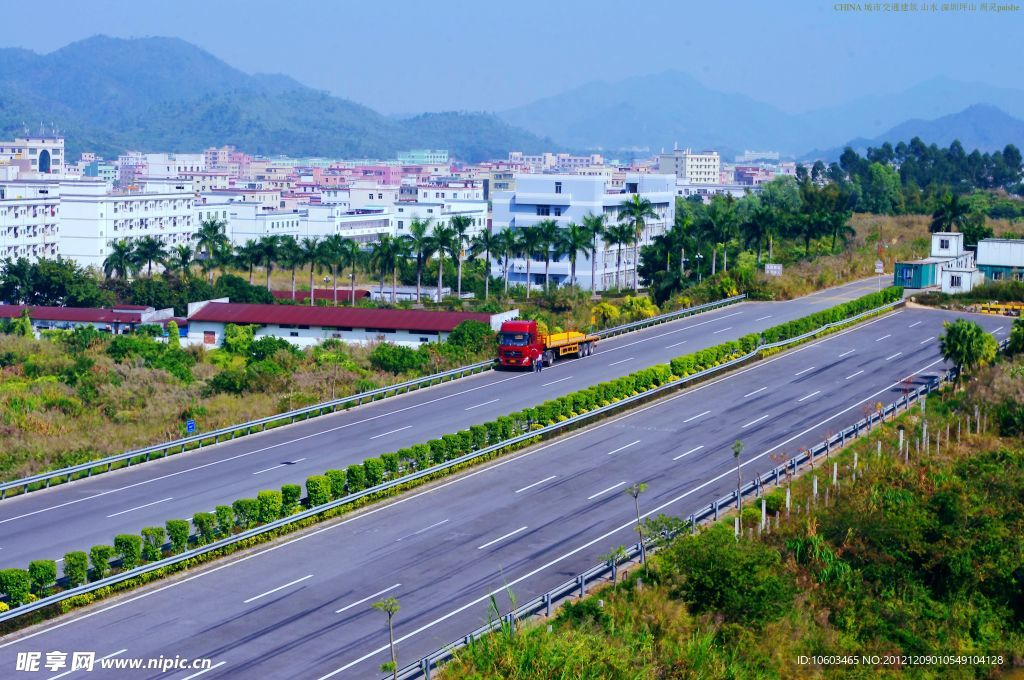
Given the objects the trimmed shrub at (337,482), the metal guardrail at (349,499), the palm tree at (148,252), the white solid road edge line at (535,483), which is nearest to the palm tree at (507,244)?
the palm tree at (148,252)

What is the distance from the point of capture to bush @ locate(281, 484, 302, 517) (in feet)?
110

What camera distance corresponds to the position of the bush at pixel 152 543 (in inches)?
1176

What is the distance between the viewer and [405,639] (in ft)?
85.8

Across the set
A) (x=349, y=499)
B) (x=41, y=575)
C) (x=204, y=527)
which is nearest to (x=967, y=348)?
(x=349, y=499)

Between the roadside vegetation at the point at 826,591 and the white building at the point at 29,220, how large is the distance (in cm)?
8860

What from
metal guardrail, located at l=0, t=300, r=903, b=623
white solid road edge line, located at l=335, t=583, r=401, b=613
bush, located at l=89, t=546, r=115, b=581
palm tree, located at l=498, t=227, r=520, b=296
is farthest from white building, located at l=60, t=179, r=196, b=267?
white solid road edge line, located at l=335, t=583, r=401, b=613

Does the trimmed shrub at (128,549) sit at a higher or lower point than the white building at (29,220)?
lower

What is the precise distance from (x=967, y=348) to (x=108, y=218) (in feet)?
299

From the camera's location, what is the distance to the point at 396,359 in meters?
59.5

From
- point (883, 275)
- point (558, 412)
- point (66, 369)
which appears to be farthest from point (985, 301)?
point (66, 369)

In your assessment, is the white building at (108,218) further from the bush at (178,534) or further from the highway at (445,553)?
the bush at (178,534)

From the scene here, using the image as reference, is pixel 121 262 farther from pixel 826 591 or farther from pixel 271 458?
pixel 826 591

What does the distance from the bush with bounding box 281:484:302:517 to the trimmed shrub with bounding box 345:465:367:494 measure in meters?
2.42

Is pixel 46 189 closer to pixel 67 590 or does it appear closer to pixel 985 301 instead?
pixel 985 301
